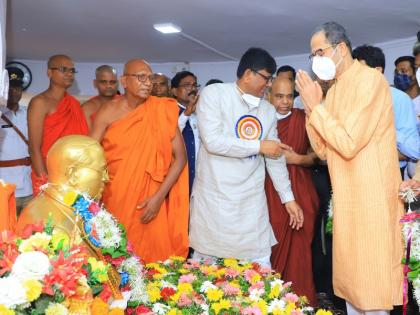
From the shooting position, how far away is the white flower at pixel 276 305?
7.43 ft

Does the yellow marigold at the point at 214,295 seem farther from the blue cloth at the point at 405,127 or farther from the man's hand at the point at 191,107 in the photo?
the man's hand at the point at 191,107

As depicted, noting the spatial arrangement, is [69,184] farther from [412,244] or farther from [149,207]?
[412,244]

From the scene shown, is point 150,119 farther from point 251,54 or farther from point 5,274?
point 5,274

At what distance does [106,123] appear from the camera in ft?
11.2

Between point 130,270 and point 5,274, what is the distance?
84 centimetres

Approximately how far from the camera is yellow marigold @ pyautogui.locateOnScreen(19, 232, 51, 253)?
1.46 metres

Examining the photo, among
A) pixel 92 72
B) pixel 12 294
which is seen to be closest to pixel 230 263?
pixel 12 294

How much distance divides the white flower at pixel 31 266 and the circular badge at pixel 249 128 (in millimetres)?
1971

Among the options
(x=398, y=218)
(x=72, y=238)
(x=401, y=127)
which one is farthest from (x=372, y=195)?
(x=72, y=238)

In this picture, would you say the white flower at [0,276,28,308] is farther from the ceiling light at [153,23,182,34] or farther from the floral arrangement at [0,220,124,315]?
the ceiling light at [153,23,182,34]

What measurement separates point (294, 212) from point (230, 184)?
1.75 feet

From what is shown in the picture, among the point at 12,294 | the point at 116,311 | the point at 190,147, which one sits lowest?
the point at 116,311

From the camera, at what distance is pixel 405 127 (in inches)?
131

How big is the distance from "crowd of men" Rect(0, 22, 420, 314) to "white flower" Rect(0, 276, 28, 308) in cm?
75
